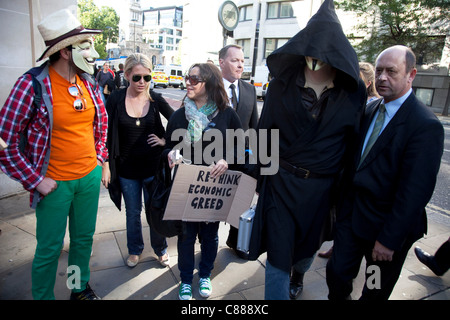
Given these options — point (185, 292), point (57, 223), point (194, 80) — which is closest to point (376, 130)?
point (194, 80)

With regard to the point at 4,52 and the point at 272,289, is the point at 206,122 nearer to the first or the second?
the point at 272,289

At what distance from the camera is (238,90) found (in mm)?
3619

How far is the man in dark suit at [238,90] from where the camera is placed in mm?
3504

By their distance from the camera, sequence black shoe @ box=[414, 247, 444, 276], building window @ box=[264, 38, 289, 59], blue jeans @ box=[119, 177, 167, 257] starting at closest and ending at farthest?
blue jeans @ box=[119, 177, 167, 257], black shoe @ box=[414, 247, 444, 276], building window @ box=[264, 38, 289, 59]

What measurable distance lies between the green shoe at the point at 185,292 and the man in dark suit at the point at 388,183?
45.9 inches

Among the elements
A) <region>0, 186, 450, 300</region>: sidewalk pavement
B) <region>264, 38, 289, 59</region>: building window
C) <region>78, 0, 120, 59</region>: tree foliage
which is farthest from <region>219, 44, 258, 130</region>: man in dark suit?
<region>78, 0, 120, 59</region>: tree foliage

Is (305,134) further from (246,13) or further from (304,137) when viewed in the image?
(246,13)

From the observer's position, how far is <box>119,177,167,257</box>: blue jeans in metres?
3.05

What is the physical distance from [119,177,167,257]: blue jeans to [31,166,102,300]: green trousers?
0.55 metres

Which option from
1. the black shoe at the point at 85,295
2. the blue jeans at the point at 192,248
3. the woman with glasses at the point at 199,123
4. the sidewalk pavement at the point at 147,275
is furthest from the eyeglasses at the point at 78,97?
the sidewalk pavement at the point at 147,275

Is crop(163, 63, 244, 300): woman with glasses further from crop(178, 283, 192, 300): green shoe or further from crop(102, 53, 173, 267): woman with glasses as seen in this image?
crop(102, 53, 173, 267): woman with glasses

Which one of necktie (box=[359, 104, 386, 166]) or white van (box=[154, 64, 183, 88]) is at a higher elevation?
white van (box=[154, 64, 183, 88])

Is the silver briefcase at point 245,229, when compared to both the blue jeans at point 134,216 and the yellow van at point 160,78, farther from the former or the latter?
the yellow van at point 160,78
